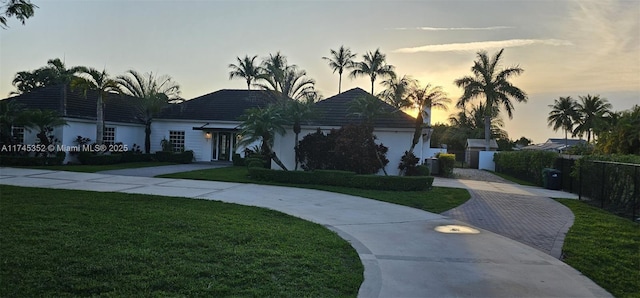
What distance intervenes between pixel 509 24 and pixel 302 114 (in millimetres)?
8924

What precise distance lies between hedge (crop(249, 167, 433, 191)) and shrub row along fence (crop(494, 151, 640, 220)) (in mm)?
5412

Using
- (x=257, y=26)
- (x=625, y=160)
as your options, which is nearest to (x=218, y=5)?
(x=257, y=26)

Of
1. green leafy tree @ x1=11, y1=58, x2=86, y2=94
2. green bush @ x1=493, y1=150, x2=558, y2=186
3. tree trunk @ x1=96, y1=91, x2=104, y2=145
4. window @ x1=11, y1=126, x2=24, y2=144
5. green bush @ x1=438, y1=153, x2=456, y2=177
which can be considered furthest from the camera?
green leafy tree @ x1=11, y1=58, x2=86, y2=94

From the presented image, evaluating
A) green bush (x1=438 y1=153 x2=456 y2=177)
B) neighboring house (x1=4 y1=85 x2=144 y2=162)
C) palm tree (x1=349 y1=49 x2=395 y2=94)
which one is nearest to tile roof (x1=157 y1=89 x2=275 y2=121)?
neighboring house (x1=4 y1=85 x2=144 y2=162)

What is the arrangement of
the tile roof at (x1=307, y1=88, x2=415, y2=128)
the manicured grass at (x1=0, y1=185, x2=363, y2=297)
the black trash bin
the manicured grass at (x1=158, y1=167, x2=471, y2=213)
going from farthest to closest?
the tile roof at (x1=307, y1=88, x2=415, y2=128)
the black trash bin
the manicured grass at (x1=158, y1=167, x2=471, y2=213)
the manicured grass at (x1=0, y1=185, x2=363, y2=297)

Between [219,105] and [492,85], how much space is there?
24330 mm

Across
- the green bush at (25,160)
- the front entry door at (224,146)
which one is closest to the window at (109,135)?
the green bush at (25,160)

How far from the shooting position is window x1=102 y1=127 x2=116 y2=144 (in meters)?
25.9

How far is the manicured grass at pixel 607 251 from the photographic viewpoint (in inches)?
194

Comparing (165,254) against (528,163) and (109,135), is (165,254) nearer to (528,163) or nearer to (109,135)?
(528,163)

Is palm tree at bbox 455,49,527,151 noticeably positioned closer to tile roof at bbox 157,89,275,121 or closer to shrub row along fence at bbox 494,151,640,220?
shrub row along fence at bbox 494,151,640,220

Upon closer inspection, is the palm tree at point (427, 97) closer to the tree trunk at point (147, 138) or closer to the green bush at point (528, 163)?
the green bush at point (528, 163)

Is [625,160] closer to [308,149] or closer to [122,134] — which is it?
[308,149]

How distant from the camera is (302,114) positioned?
56.6ft
